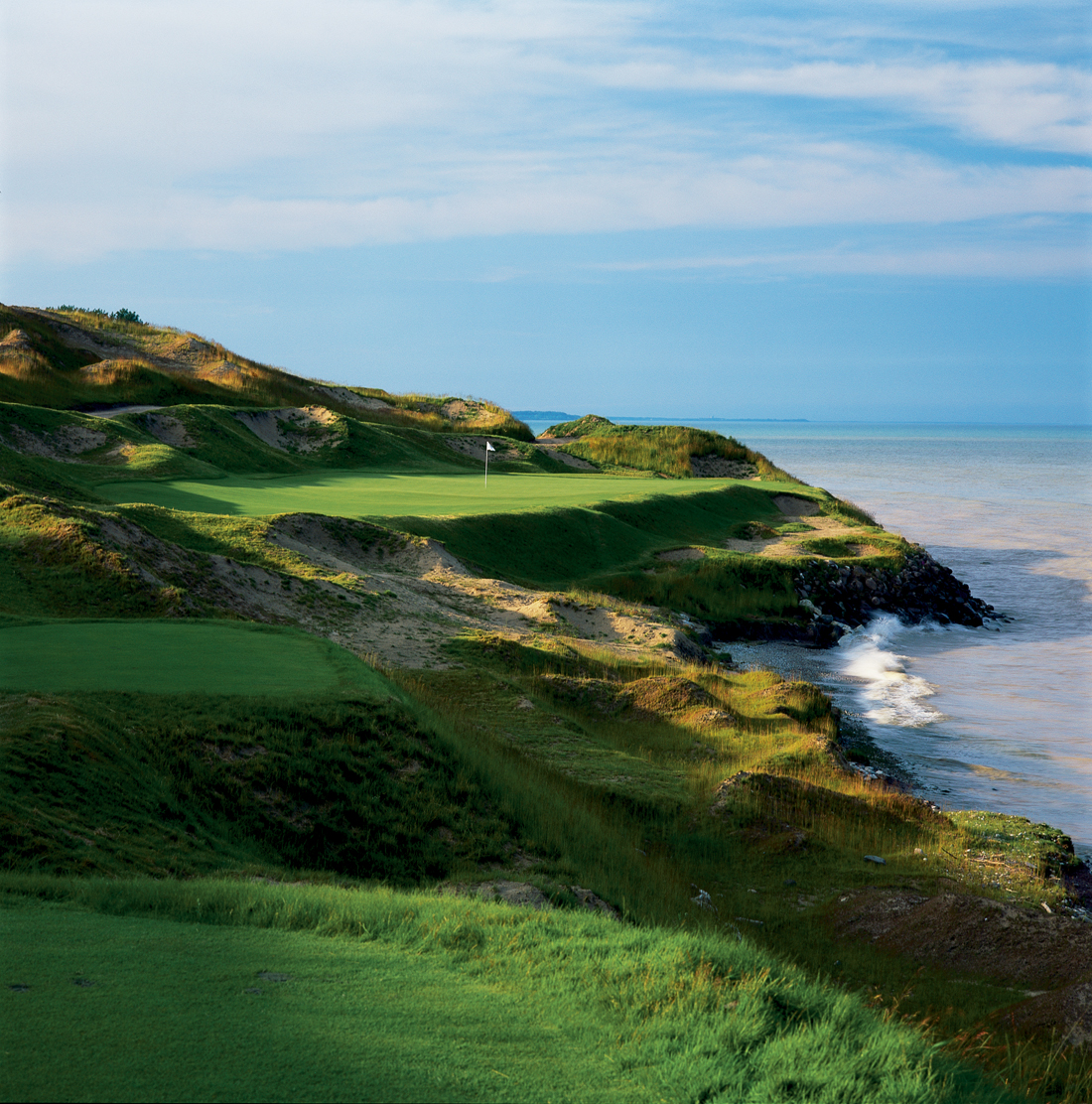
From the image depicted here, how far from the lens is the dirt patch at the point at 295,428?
1774 inches

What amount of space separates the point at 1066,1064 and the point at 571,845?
4.91m

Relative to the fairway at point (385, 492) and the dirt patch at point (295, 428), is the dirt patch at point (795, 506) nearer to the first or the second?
the fairway at point (385, 492)

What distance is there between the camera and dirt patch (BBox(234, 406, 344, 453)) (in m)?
45.1

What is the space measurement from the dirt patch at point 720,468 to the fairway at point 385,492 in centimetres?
911

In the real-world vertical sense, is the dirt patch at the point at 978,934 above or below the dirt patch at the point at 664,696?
below

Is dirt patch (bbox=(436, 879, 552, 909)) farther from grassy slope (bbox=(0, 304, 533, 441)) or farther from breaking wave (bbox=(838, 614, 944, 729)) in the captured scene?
grassy slope (bbox=(0, 304, 533, 441))

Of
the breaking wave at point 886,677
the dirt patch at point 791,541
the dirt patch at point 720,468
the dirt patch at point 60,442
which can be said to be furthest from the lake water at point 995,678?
the dirt patch at point 60,442

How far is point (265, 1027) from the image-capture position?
4.35 meters

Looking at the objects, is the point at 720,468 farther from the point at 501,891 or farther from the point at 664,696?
the point at 501,891

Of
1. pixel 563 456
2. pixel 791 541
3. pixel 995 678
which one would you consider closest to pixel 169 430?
pixel 791 541

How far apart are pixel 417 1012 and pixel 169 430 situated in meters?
37.5

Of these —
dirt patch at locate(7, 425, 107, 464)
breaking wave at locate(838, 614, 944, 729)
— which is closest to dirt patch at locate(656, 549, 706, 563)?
breaking wave at locate(838, 614, 944, 729)

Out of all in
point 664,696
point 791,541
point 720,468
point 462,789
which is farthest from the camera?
point 720,468

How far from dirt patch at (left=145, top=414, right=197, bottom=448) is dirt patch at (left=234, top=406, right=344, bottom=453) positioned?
4.91 meters
